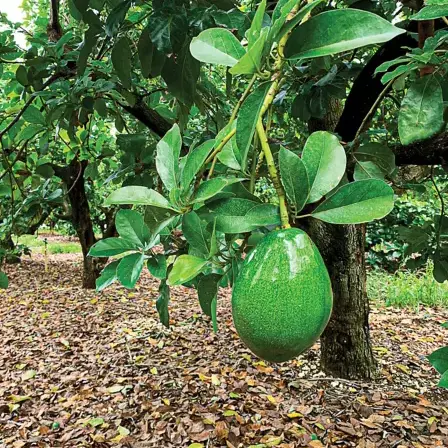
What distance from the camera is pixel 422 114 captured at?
630 mm

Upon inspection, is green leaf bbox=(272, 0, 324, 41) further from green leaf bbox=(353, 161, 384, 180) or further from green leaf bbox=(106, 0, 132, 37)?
green leaf bbox=(106, 0, 132, 37)

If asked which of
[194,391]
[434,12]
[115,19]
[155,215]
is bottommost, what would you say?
[194,391]

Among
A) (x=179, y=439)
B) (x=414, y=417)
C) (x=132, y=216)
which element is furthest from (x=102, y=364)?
(x=132, y=216)

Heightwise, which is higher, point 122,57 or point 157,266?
point 122,57

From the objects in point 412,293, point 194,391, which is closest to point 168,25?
point 194,391

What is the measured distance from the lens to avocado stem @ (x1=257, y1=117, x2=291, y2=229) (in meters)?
0.40

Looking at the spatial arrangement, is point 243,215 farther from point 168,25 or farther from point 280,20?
point 168,25

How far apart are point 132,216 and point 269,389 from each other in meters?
2.16

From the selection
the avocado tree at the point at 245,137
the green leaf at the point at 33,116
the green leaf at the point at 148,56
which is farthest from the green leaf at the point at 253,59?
the green leaf at the point at 33,116

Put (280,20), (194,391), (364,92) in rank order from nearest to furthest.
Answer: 1. (280,20)
2. (364,92)
3. (194,391)

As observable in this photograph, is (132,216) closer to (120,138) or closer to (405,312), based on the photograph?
(120,138)

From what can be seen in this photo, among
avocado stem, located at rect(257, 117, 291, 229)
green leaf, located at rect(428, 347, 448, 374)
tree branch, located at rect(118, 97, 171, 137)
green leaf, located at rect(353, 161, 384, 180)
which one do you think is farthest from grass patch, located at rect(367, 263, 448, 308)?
avocado stem, located at rect(257, 117, 291, 229)

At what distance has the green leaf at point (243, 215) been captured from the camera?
431mm

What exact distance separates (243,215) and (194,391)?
2.34 meters
